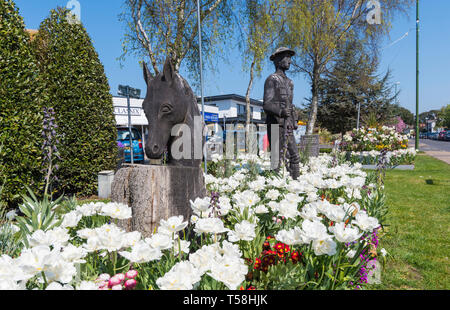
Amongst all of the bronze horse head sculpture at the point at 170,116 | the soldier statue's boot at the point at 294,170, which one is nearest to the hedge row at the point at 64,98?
the bronze horse head sculpture at the point at 170,116

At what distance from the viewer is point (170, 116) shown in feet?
9.43

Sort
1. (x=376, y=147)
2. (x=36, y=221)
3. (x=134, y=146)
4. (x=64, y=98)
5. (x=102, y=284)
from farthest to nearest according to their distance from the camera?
1. (x=134, y=146)
2. (x=376, y=147)
3. (x=64, y=98)
4. (x=36, y=221)
5. (x=102, y=284)

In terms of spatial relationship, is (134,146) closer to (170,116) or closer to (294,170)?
(294,170)

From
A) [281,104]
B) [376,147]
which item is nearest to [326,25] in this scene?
[376,147]

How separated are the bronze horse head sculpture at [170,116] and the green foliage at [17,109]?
11.6ft

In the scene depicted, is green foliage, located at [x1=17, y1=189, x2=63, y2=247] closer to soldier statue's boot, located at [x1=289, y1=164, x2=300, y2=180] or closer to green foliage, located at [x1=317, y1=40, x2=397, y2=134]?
soldier statue's boot, located at [x1=289, y1=164, x2=300, y2=180]

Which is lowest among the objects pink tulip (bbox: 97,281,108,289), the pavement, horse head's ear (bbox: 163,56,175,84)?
the pavement

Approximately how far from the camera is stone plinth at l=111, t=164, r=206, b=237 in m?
2.37

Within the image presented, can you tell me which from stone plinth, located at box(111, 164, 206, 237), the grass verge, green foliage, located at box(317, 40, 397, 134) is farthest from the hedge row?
green foliage, located at box(317, 40, 397, 134)

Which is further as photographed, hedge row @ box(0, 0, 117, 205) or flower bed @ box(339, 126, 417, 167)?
flower bed @ box(339, 126, 417, 167)

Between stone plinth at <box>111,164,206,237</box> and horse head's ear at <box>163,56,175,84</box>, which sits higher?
horse head's ear at <box>163,56,175,84</box>

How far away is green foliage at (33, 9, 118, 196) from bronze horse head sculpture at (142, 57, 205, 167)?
4.97m

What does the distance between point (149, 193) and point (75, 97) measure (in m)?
5.94

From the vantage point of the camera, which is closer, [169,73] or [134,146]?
[169,73]
